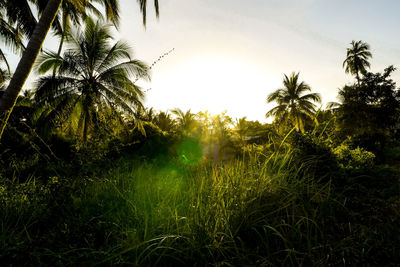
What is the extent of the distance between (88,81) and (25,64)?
292 inches

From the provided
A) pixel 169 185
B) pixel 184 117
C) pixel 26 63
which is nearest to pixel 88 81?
pixel 26 63

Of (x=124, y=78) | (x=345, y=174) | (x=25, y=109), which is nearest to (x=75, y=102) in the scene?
(x=124, y=78)

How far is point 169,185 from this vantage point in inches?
136

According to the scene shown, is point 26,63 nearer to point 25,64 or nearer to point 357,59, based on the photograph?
point 25,64

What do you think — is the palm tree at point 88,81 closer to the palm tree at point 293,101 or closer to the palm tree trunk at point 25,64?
the palm tree trunk at point 25,64

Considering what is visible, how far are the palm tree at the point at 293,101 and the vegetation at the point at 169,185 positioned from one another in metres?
5.51

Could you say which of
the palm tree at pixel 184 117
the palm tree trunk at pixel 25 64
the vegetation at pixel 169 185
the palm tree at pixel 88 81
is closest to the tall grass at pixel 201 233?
the vegetation at pixel 169 185

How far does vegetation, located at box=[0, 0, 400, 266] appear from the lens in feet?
5.60

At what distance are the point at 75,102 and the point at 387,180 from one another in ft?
40.1

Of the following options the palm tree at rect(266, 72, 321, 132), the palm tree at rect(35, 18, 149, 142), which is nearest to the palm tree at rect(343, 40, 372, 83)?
the palm tree at rect(266, 72, 321, 132)

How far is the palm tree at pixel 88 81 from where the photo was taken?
1063 centimetres

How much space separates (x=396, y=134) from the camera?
1664 cm

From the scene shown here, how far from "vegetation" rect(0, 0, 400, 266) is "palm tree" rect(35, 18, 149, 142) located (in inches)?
2.4

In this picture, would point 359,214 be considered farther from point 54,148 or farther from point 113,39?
point 54,148
